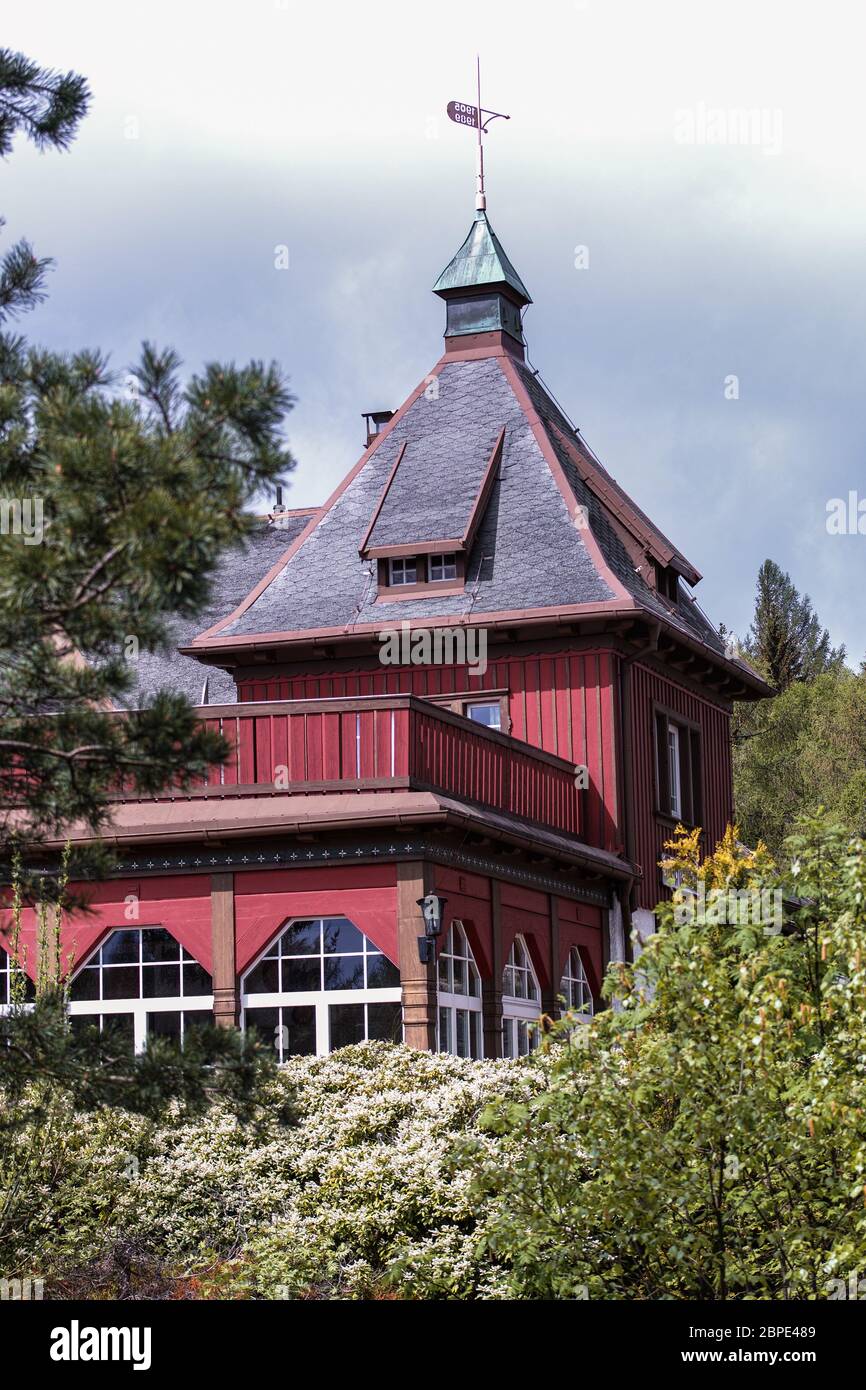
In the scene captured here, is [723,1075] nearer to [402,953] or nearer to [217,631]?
[402,953]

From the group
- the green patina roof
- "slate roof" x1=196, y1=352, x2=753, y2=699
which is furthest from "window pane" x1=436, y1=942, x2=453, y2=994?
the green patina roof

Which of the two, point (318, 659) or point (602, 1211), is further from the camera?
point (318, 659)

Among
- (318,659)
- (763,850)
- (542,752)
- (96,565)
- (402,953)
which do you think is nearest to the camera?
(96,565)

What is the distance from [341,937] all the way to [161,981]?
1756mm

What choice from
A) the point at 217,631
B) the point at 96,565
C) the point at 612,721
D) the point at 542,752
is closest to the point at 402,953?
the point at 542,752

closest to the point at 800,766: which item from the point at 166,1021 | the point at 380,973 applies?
the point at 380,973

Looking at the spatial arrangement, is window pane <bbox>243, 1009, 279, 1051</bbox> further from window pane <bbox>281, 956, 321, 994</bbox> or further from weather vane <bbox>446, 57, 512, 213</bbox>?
weather vane <bbox>446, 57, 512, 213</bbox>

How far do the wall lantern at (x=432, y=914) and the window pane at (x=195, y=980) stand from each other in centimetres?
236

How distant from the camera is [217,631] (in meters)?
23.5

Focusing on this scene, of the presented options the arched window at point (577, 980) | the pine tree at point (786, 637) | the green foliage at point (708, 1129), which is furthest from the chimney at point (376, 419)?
the pine tree at point (786, 637)

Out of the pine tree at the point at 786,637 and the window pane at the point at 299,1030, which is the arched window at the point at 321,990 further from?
Result: the pine tree at the point at 786,637

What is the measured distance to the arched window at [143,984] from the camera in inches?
669

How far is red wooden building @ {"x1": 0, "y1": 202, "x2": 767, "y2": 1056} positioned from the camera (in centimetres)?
1645
